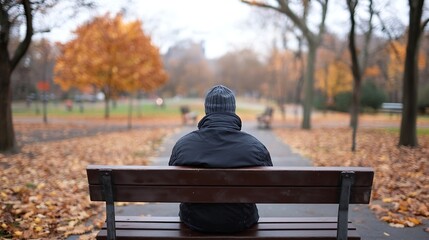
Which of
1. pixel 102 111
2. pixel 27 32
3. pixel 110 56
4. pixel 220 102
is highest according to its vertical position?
pixel 110 56

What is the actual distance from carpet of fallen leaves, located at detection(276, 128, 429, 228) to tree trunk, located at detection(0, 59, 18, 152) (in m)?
8.29

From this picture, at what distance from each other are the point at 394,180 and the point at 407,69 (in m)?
4.97

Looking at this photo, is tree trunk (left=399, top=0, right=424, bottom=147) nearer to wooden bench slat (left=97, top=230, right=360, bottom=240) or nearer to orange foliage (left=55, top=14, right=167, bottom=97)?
wooden bench slat (left=97, top=230, right=360, bottom=240)

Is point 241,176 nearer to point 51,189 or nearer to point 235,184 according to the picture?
point 235,184

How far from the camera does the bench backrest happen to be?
275 centimetres

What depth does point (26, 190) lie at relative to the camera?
588cm

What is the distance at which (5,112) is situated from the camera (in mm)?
10297

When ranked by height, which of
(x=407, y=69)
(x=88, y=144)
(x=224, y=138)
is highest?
(x=407, y=69)

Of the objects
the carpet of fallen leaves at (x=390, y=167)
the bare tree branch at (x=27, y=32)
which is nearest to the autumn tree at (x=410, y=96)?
the carpet of fallen leaves at (x=390, y=167)

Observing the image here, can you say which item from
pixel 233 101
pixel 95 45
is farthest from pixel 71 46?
pixel 233 101

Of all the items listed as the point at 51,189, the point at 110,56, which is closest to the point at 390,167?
the point at 51,189

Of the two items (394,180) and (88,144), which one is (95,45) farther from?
(394,180)

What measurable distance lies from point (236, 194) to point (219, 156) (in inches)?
12.2

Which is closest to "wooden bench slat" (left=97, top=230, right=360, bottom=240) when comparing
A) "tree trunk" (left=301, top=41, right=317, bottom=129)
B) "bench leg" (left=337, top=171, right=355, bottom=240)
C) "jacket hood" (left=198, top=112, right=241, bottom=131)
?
"bench leg" (left=337, top=171, right=355, bottom=240)
